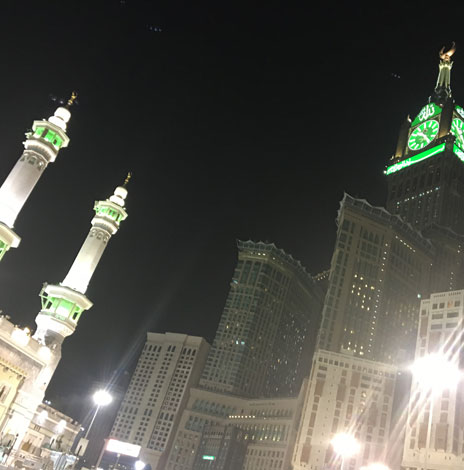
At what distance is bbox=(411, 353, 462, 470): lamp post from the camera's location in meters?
84.6

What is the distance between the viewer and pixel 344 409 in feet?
349

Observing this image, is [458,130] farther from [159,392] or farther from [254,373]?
[159,392]

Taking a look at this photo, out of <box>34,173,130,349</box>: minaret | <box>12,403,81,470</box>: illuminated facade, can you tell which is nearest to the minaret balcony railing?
<box>34,173,130,349</box>: minaret

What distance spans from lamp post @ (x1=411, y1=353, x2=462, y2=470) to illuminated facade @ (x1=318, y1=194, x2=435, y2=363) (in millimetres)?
28714

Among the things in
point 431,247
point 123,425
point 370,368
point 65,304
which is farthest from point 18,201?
point 431,247

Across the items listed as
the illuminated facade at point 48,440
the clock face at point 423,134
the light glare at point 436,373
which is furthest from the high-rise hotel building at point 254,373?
the clock face at point 423,134

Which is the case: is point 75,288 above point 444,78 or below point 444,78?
below

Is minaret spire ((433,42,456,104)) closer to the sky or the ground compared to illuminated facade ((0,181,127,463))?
closer to the sky

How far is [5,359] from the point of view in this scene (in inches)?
2133

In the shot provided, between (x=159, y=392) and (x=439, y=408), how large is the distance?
97.6 metres

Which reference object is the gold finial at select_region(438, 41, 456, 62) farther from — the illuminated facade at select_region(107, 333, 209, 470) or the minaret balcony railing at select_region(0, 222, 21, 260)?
the minaret balcony railing at select_region(0, 222, 21, 260)

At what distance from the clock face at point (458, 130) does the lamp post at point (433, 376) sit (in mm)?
94507

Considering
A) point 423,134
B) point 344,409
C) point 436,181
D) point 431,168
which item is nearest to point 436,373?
point 344,409

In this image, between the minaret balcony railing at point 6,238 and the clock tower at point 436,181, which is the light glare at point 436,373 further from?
the minaret balcony railing at point 6,238
